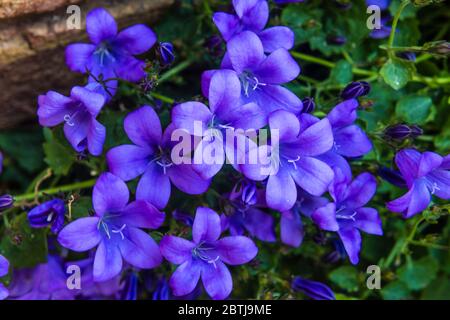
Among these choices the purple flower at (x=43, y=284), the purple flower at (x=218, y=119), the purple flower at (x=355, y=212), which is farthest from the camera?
the purple flower at (x=43, y=284)

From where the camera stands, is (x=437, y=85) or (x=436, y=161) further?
(x=437, y=85)

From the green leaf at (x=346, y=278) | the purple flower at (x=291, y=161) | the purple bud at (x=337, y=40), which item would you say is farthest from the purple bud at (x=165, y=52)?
the green leaf at (x=346, y=278)

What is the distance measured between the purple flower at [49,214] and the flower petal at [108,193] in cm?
15

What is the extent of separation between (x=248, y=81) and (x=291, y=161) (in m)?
0.22

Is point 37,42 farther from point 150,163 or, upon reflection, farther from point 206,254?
point 206,254

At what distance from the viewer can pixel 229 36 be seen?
5.12 feet

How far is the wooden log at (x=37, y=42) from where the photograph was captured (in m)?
1.74

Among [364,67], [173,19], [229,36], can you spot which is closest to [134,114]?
[229,36]

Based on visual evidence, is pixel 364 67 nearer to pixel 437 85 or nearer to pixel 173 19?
pixel 437 85

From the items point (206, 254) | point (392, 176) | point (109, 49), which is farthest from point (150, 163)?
point (392, 176)

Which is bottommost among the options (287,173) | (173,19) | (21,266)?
(21,266)

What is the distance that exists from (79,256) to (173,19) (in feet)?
2.51

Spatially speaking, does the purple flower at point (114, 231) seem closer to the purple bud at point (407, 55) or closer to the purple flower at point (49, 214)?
the purple flower at point (49, 214)
